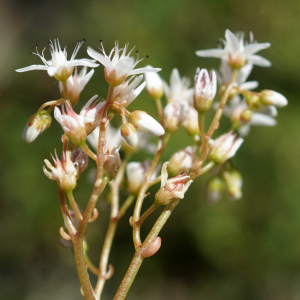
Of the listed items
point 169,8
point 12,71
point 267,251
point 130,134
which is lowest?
point 267,251

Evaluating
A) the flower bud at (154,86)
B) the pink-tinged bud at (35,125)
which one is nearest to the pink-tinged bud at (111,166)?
the pink-tinged bud at (35,125)

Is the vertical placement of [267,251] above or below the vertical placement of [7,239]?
below

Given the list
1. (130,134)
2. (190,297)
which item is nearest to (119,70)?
(130,134)

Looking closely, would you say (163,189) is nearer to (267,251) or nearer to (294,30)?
(267,251)

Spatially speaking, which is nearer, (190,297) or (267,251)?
(267,251)

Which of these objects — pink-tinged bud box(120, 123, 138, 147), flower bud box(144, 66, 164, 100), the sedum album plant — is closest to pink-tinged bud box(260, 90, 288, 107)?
the sedum album plant

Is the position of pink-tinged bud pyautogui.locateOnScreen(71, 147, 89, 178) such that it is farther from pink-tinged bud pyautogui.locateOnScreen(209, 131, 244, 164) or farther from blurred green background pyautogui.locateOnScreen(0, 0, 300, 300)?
blurred green background pyautogui.locateOnScreen(0, 0, 300, 300)
